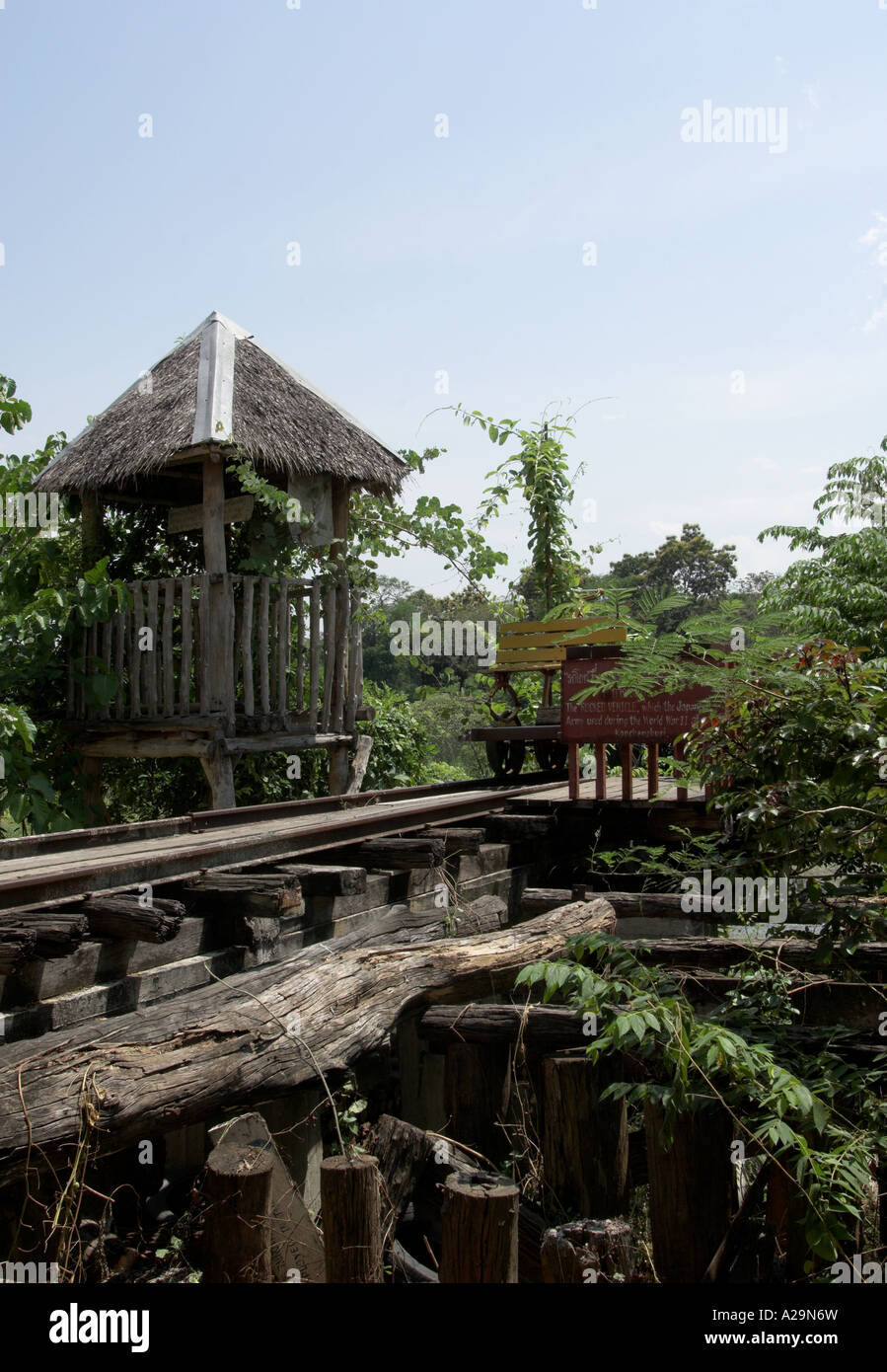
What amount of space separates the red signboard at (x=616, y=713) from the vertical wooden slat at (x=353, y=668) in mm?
4216

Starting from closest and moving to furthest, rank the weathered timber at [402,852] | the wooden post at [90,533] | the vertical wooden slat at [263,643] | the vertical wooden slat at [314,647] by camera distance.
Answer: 1. the weathered timber at [402,852]
2. the vertical wooden slat at [263,643]
3. the vertical wooden slat at [314,647]
4. the wooden post at [90,533]

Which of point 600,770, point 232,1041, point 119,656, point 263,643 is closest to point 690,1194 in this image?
point 232,1041

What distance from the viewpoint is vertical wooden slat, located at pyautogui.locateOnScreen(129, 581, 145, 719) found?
31.3 ft

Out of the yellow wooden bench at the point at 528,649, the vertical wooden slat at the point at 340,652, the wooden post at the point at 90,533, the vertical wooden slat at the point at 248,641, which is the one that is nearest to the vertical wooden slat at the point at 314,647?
the vertical wooden slat at the point at 340,652

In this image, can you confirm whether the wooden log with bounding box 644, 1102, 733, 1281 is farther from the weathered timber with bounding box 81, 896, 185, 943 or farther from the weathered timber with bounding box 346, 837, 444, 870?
the weathered timber with bounding box 346, 837, 444, 870

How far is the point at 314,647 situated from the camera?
32.8 feet

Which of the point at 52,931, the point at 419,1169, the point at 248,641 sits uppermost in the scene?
the point at 248,641

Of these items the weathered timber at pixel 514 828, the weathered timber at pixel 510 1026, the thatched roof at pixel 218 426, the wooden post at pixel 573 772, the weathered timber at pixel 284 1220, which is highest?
the thatched roof at pixel 218 426

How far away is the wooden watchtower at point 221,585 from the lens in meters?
9.36

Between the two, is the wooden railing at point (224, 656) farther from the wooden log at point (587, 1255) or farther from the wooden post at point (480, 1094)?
the wooden log at point (587, 1255)

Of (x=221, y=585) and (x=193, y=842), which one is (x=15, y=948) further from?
(x=221, y=585)

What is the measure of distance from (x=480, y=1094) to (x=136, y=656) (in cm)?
688
